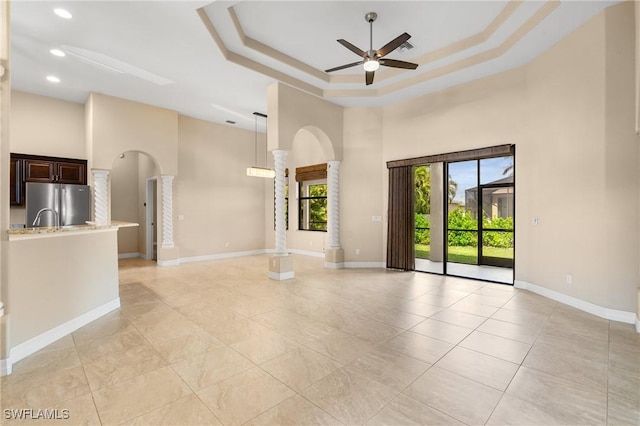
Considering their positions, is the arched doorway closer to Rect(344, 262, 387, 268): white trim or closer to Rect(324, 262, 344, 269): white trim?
Rect(324, 262, 344, 269): white trim

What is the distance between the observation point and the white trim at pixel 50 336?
2.62 meters

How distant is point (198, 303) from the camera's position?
14.4 feet

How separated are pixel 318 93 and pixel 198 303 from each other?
4.73 m

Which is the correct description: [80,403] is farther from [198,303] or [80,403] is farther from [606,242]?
[606,242]

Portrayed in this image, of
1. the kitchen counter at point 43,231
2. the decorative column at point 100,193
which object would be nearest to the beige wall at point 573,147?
the kitchen counter at point 43,231

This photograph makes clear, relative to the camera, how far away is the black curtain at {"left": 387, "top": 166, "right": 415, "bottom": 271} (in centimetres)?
657

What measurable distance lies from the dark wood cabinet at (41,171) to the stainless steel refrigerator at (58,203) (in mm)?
302

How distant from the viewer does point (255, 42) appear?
4.72m

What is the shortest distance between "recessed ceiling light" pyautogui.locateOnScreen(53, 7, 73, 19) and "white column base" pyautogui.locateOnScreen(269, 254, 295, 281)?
461cm

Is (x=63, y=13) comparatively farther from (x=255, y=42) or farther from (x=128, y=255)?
(x=128, y=255)

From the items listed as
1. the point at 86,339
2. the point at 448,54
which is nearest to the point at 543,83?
the point at 448,54

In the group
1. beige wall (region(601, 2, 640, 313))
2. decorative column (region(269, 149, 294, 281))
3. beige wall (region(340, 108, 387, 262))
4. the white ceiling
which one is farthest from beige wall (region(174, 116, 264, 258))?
beige wall (region(601, 2, 640, 313))

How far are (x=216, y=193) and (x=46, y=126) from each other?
3835 millimetres

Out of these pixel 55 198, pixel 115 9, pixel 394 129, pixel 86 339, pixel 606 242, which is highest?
pixel 115 9
